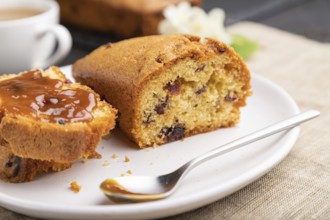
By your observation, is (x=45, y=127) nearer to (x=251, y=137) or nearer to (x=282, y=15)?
(x=251, y=137)

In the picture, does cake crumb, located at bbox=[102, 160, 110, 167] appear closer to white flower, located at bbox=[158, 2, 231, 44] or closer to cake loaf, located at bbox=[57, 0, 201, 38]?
white flower, located at bbox=[158, 2, 231, 44]

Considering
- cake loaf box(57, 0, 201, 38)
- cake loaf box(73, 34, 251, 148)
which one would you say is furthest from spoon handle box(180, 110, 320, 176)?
cake loaf box(57, 0, 201, 38)

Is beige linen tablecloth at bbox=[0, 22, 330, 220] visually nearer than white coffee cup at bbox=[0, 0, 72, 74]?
Yes

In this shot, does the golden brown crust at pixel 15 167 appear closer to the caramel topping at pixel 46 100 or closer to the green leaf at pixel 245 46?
the caramel topping at pixel 46 100

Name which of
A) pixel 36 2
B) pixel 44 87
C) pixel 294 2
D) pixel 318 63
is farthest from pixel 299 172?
pixel 294 2

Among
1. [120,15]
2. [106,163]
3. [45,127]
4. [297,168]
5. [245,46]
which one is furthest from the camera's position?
[120,15]

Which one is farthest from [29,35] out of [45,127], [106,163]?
[45,127]
